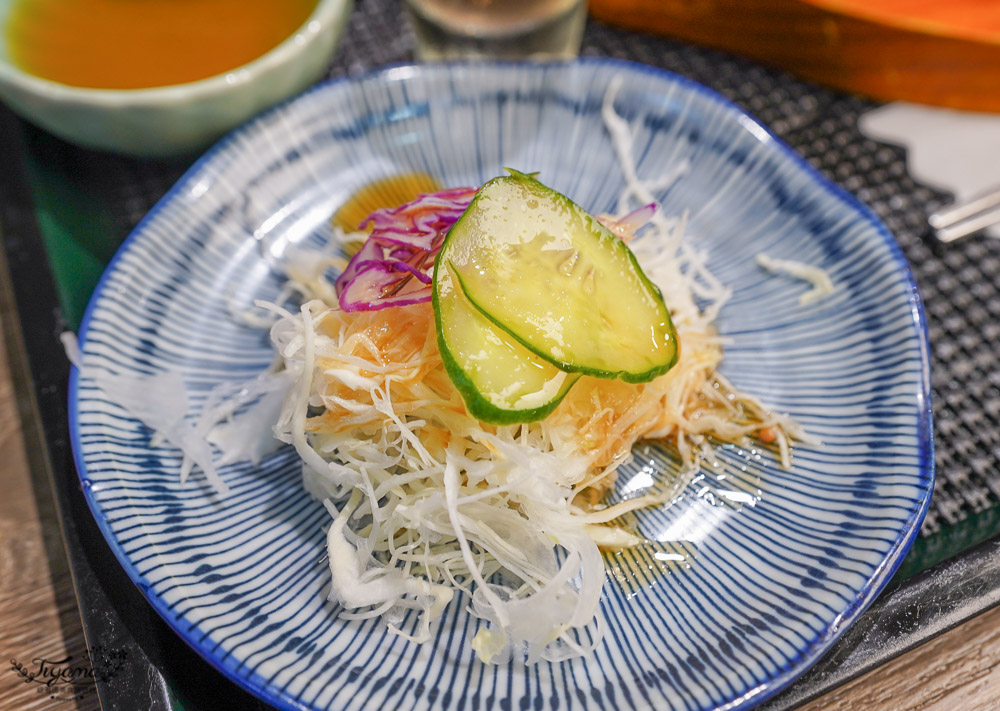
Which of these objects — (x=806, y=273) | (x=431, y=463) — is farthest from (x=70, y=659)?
(x=806, y=273)

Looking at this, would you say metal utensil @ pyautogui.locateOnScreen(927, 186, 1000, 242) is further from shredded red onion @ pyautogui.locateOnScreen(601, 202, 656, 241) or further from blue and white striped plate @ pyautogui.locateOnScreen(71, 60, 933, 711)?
shredded red onion @ pyautogui.locateOnScreen(601, 202, 656, 241)

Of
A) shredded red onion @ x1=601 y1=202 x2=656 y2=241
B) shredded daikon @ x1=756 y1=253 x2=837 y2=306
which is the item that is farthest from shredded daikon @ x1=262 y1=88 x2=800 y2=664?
shredded daikon @ x1=756 y1=253 x2=837 y2=306

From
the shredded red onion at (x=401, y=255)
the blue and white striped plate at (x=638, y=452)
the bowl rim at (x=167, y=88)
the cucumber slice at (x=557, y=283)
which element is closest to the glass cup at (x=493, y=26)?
the blue and white striped plate at (x=638, y=452)

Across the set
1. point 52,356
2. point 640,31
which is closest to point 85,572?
point 52,356

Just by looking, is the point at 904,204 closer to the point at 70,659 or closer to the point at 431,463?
the point at 431,463

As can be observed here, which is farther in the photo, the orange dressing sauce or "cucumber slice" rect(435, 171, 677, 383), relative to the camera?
the orange dressing sauce

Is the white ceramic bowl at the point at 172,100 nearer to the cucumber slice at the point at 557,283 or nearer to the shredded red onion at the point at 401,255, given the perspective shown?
the shredded red onion at the point at 401,255
